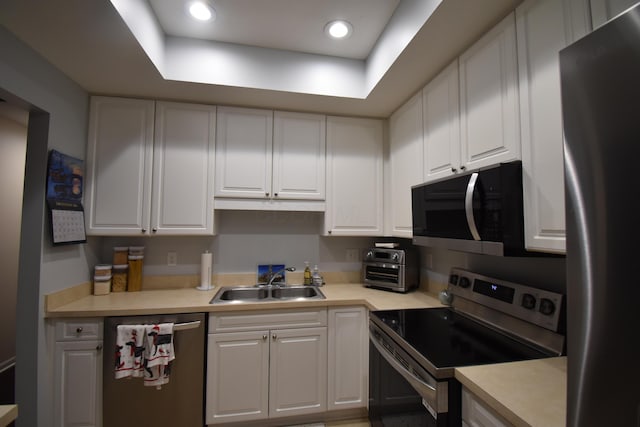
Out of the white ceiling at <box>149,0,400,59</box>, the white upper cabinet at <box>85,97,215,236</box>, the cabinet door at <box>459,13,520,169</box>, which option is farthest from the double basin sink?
the white ceiling at <box>149,0,400,59</box>

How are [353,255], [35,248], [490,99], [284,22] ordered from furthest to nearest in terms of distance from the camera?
[353,255] → [284,22] → [35,248] → [490,99]

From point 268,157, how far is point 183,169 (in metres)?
0.63

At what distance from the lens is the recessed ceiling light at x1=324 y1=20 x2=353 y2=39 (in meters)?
1.66

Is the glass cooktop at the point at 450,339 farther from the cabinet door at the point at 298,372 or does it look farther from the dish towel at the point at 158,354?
the dish towel at the point at 158,354

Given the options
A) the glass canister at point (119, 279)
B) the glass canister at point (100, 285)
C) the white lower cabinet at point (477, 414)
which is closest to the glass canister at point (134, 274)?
the glass canister at point (119, 279)

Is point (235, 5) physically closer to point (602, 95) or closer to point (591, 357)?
point (602, 95)

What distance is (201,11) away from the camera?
156cm

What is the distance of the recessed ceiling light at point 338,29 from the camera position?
65.2 inches

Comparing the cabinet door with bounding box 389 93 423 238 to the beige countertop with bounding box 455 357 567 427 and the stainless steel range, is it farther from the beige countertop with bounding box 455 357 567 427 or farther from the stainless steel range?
the beige countertop with bounding box 455 357 567 427

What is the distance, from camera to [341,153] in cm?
229

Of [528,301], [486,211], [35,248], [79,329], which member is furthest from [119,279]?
[528,301]

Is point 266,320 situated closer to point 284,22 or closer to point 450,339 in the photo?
point 450,339

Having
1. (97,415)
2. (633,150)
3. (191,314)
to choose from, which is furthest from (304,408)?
(633,150)

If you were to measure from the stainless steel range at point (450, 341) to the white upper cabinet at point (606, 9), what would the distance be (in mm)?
969
